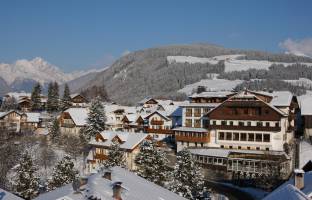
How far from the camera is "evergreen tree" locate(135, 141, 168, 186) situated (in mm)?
48438

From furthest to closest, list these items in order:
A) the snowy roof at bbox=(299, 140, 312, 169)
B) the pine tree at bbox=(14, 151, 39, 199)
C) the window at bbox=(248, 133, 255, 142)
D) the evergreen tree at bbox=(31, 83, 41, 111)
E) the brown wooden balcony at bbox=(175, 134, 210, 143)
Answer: the evergreen tree at bbox=(31, 83, 41, 111) → the brown wooden balcony at bbox=(175, 134, 210, 143) → the window at bbox=(248, 133, 255, 142) → the snowy roof at bbox=(299, 140, 312, 169) → the pine tree at bbox=(14, 151, 39, 199)

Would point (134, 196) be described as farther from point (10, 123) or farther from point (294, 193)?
point (10, 123)

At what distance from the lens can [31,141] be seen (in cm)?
8344

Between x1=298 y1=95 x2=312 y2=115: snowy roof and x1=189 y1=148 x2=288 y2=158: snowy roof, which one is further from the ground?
x1=298 y1=95 x2=312 y2=115: snowy roof

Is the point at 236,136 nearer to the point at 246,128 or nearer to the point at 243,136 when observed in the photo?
the point at 243,136

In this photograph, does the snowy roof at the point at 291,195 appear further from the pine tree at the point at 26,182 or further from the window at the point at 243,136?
the window at the point at 243,136

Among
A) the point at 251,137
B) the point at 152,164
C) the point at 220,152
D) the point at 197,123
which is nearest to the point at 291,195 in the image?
the point at 152,164

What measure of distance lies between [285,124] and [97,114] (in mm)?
36992

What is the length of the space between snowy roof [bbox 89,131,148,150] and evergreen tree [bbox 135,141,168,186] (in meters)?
19.7

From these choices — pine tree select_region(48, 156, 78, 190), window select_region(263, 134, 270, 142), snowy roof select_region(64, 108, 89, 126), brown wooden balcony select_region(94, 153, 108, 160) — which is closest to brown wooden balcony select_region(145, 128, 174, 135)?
snowy roof select_region(64, 108, 89, 126)

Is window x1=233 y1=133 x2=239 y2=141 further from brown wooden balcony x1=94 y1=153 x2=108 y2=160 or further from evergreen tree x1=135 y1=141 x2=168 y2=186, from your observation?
evergreen tree x1=135 y1=141 x2=168 y2=186

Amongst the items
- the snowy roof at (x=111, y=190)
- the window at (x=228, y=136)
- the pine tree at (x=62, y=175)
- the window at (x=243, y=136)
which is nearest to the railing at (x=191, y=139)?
the window at (x=228, y=136)

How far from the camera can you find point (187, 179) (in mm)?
43375

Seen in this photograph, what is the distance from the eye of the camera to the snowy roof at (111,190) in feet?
91.4
